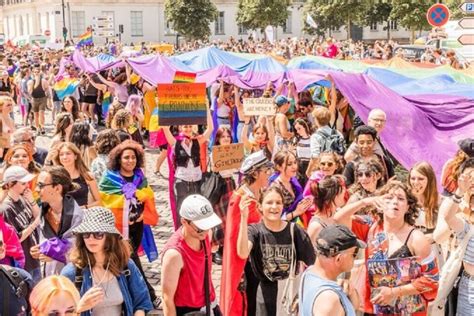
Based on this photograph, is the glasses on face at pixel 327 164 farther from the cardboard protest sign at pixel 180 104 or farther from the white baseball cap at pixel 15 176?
the white baseball cap at pixel 15 176

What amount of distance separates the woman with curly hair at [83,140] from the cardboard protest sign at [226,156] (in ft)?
5.76

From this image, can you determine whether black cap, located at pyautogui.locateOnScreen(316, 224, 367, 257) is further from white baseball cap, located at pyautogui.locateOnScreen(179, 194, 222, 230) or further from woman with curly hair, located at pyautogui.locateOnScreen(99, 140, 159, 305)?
woman with curly hair, located at pyautogui.locateOnScreen(99, 140, 159, 305)

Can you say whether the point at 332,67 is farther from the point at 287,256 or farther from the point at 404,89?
the point at 287,256

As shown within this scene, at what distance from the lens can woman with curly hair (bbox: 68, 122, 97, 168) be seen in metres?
8.03

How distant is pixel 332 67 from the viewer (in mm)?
13992

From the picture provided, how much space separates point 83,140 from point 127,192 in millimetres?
1746

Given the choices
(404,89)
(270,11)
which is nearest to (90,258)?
(404,89)

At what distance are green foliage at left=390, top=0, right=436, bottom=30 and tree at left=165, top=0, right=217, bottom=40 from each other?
15.6 m

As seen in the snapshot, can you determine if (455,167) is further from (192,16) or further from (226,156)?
(192,16)

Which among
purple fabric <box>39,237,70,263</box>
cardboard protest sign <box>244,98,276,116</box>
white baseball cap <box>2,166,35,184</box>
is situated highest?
cardboard protest sign <box>244,98,276,116</box>

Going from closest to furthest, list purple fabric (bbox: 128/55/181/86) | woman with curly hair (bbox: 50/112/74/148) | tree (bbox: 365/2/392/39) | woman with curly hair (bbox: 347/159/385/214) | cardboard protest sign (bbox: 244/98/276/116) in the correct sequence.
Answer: woman with curly hair (bbox: 347/159/385/214)
woman with curly hair (bbox: 50/112/74/148)
cardboard protest sign (bbox: 244/98/276/116)
purple fabric (bbox: 128/55/181/86)
tree (bbox: 365/2/392/39)

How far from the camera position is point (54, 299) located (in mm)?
3439

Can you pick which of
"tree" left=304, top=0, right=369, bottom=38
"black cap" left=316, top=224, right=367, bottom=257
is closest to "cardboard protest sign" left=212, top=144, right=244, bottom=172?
"black cap" left=316, top=224, right=367, bottom=257

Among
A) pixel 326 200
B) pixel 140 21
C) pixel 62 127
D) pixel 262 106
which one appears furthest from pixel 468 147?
pixel 140 21
